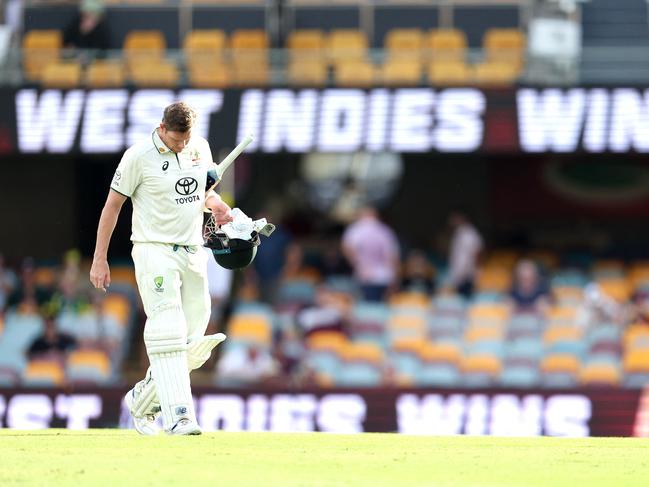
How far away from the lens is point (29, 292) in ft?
65.6

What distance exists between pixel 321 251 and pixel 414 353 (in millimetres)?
3514

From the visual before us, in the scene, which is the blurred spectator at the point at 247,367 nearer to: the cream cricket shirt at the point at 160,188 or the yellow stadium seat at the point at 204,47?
the yellow stadium seat at the point at 204,47

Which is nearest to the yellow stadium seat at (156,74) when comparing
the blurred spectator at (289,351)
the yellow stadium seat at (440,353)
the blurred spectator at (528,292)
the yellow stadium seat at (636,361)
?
the blurred spectator at (289,351)

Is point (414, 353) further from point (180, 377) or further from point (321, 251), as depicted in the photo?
point (180, 377)

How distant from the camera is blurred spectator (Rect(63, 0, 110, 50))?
2038cm

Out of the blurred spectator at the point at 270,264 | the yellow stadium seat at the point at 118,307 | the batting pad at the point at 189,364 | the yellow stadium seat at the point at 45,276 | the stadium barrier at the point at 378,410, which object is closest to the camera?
the batting pad at the point at 189,364

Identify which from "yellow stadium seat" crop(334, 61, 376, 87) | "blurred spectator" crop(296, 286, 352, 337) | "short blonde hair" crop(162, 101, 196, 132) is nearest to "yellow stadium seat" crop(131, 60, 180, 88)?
"yellow stadium seat" crop(334, 61, 376, 87)

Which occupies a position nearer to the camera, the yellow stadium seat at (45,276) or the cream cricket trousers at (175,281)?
the cream cricket trousers at (175,281)

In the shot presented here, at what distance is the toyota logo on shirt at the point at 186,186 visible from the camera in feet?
32.4

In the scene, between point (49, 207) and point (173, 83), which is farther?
point (49, 207)

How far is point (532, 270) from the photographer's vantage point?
63.3ft

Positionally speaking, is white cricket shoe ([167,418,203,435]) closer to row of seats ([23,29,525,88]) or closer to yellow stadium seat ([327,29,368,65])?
row of seats ([23,29,525,88])

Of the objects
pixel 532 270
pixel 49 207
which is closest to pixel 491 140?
pixel 532 270

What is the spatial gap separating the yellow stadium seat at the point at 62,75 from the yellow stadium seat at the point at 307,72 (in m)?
2.43
